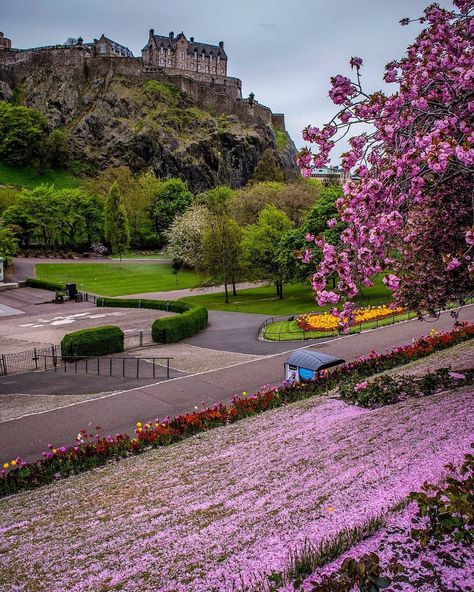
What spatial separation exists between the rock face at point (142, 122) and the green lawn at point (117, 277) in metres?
40.2

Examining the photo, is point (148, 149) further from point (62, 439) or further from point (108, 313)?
point (62, 439)

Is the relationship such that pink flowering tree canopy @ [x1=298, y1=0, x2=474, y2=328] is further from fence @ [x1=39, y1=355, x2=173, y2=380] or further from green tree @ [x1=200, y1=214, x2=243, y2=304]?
green tree @ [x1=200, y1=214, x2=243, y2=304]

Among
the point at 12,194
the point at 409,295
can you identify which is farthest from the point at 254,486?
the point at 12,194

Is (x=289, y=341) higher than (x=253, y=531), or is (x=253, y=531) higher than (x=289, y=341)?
(x=253, y=531)

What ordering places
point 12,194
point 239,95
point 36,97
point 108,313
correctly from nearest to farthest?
point 108,313
point 12,194
point 36,97
point 239,95

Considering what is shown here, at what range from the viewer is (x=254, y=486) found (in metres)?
7.36

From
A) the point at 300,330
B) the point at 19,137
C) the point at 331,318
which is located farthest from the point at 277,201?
the point at 19,137

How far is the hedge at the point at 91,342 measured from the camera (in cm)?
2400

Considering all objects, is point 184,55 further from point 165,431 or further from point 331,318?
point 165,431

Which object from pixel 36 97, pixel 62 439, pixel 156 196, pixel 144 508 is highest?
pixel 36 97

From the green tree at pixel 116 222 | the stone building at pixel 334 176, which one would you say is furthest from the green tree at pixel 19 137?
the stone building at pixel 334 176

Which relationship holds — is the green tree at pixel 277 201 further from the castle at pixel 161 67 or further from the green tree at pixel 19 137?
the castle at pixel 161 67

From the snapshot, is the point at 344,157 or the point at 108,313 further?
the point at 108,313

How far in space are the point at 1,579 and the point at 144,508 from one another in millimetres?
2150
